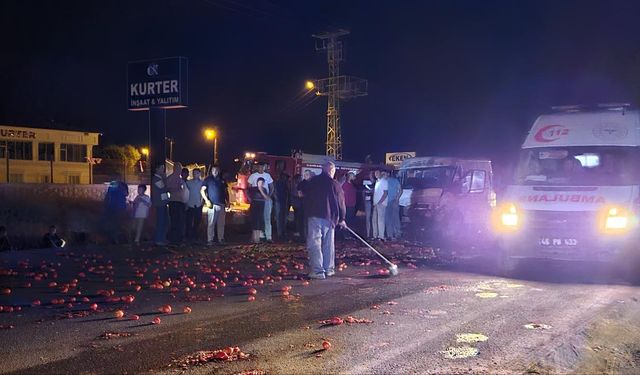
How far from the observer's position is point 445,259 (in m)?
13.8

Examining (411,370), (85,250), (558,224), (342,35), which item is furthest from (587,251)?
(342,35)

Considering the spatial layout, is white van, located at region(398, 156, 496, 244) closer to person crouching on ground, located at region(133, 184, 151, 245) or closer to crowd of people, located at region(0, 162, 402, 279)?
crowd of people, located at region(0, 162, 402, 279)

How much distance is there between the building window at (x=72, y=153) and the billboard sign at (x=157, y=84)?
Result: 3136cm

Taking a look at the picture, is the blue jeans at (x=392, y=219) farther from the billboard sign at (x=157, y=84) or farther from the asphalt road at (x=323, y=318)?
the billboard sign at (x=157, y=84)

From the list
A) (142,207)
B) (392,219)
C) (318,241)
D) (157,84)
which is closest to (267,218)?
(142,207)

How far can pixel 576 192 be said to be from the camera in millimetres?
10594

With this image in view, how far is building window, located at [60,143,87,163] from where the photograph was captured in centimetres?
4750

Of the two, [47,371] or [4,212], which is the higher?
[4,212]

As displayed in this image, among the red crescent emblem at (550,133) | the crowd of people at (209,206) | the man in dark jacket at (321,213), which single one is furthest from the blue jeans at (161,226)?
the red crescent emblem at (550,133)

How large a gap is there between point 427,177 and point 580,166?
8.63 meters

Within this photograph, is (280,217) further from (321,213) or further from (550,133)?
(550,133)

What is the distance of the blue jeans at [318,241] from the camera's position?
420 inches

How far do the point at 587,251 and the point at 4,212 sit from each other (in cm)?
1789

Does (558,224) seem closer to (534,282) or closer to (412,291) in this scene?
(534,282)
